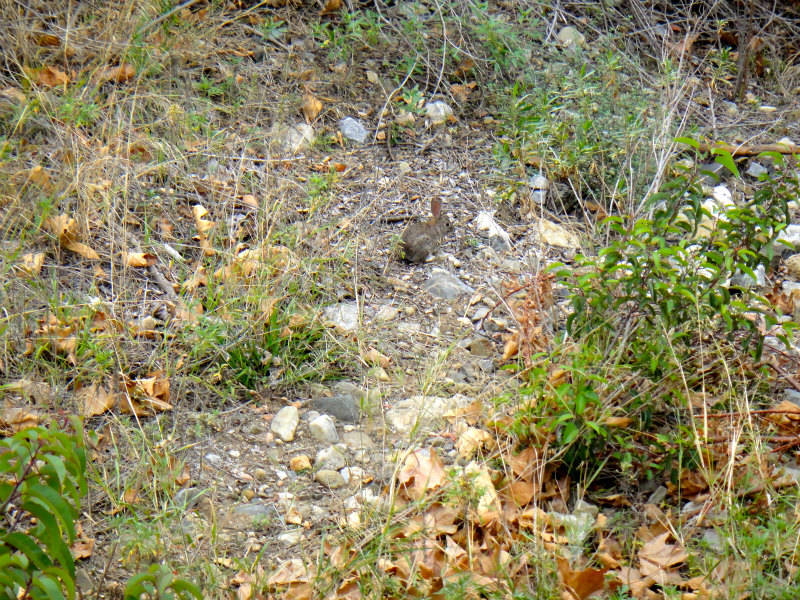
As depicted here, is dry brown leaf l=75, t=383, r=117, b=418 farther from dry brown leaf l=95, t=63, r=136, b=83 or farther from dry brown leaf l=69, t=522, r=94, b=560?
dry brown leaf l=95, t=63, r=136, b=83

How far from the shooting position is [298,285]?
3033 mm

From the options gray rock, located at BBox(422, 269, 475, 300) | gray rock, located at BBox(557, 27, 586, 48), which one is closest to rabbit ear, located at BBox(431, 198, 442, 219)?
gray rock, located at BBox(422, 269, 475, 300)

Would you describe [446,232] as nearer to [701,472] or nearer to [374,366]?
[374,366]

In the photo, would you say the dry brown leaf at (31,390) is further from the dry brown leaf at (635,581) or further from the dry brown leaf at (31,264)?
the dry brown leaf at (635,581)

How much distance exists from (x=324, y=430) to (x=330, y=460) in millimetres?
122

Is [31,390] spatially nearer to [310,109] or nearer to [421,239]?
[421,239]

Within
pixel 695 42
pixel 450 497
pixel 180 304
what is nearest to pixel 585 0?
pixel 695 42

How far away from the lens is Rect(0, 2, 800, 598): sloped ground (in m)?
2.19

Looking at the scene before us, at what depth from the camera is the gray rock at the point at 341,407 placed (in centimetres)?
268

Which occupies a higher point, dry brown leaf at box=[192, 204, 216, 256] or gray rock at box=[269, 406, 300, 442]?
dry brown leaf at box=[192, 204, 216, 256]

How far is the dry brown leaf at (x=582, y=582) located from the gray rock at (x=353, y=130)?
264 centimetres

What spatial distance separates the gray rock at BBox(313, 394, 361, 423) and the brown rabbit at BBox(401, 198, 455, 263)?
920 millimetres

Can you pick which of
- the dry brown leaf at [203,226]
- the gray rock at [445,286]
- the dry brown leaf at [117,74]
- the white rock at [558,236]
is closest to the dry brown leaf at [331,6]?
the dry brown leaf at [117,74]

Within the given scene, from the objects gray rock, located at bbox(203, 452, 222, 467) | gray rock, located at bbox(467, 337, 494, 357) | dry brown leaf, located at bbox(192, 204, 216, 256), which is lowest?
gray rock, located at bbox(203, 452, 222, 467)
